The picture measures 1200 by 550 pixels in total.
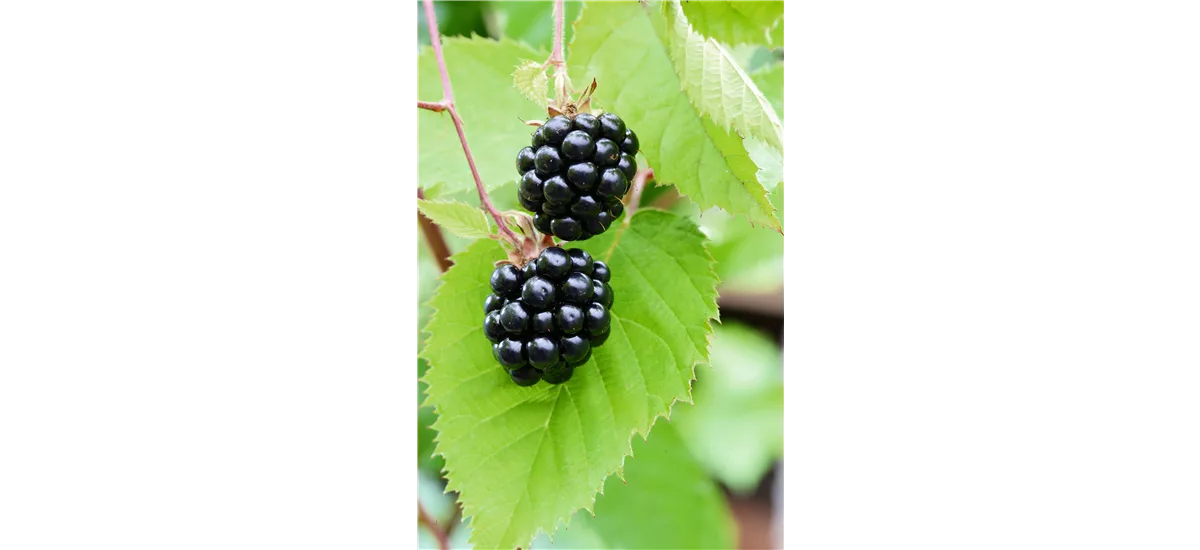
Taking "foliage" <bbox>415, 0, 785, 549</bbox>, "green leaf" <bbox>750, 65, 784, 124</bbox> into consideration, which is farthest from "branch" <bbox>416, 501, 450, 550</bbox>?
"green leaf" <bbox>750, 65, 784, 124</bbox>

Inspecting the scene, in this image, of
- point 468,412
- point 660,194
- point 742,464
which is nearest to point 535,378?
point 468,412

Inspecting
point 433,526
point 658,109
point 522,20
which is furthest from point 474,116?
point 433,526

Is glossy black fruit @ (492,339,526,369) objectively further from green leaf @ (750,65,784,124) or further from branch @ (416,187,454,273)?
green leaf @ (750,65,784,124)

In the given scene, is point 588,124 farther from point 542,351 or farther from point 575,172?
point 542,351

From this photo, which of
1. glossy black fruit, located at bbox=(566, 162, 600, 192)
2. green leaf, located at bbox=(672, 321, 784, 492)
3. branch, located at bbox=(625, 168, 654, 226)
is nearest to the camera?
glossy black fruit, located at bbox=(566, 162, 600, 192)
